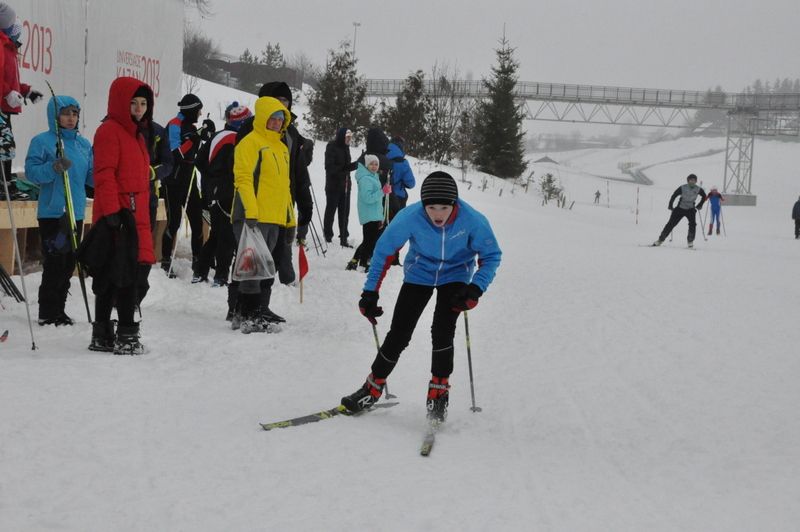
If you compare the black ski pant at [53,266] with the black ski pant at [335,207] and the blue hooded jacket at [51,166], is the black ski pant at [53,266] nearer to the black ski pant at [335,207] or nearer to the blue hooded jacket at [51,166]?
the blue hooded jacket at [51,166]

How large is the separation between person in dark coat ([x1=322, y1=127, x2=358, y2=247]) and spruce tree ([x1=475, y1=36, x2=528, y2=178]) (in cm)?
2982

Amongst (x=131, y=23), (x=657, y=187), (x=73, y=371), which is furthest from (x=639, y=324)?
(x=657, y=187)

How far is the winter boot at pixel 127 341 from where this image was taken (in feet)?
18.7

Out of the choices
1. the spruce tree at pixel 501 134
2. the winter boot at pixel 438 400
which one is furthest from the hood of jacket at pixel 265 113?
the spruce tree at pixel 501 134

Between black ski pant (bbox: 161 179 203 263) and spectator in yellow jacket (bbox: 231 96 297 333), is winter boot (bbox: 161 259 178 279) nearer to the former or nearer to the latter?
black ski pant (bbox: 161 179 203 263)

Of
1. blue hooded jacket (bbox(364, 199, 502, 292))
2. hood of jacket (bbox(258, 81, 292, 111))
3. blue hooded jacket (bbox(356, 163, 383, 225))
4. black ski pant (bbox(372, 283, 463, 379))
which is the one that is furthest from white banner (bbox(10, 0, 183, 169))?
black ski pant (bbox(372, 283, 463, 379))

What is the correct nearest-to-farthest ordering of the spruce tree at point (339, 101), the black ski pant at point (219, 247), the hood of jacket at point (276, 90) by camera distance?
the hood of jacket at point (276, 90) → the black ski pant at point (219, 247) → the spruce tree at point (339, 101)

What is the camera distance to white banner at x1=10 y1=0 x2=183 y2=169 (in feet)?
26.7

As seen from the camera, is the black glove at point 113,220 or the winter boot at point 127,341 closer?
the black glove at point 113,220

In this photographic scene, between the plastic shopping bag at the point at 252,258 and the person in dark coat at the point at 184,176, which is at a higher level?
the person in dark coat at the point at 184,176

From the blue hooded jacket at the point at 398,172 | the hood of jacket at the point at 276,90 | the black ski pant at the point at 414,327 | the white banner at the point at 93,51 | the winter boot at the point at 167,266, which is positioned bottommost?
the winter boot at the point at 167,266

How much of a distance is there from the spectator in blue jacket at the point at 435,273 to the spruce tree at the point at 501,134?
3751cm

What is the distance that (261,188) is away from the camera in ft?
22.3

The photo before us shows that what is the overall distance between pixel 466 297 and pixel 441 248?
0.35 m
